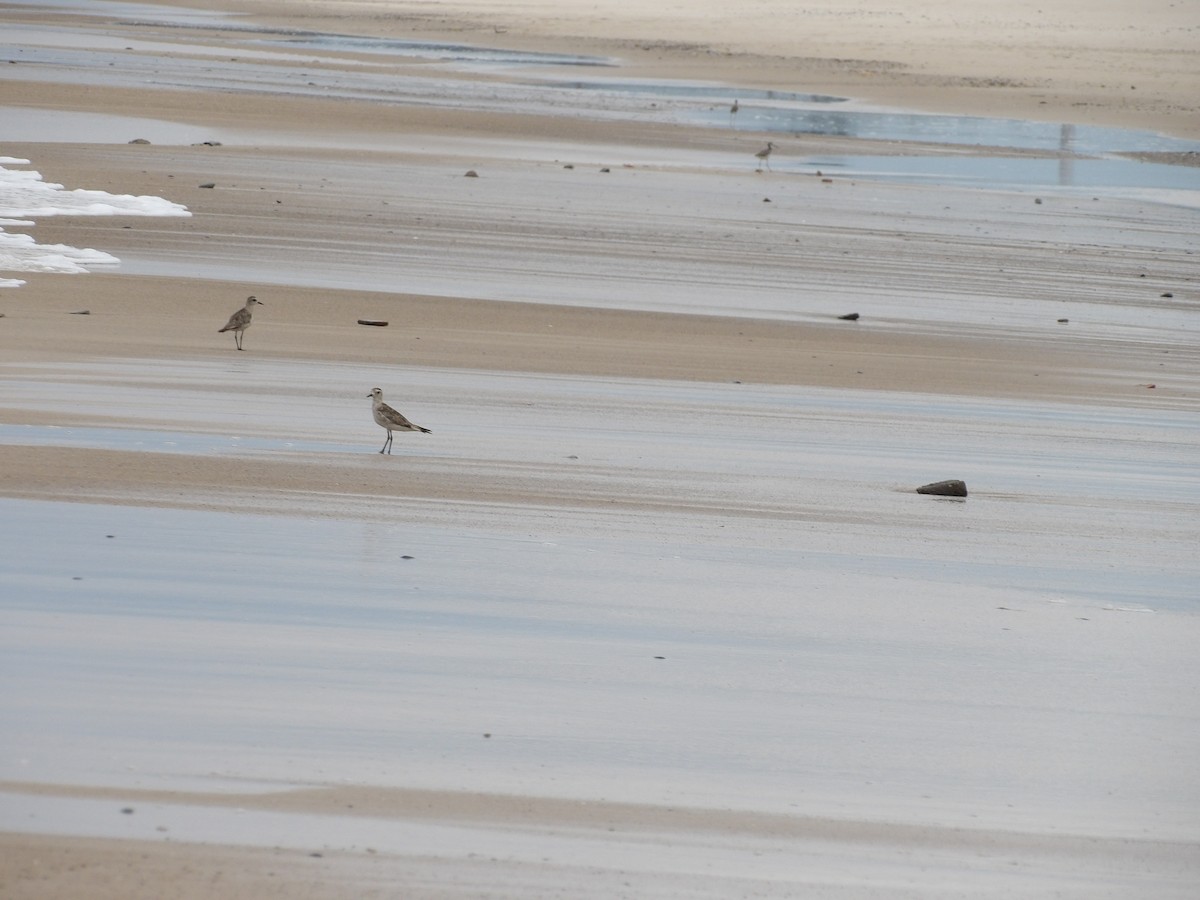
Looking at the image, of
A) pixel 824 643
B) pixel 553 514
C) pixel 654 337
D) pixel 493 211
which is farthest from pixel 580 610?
pixel 493 211

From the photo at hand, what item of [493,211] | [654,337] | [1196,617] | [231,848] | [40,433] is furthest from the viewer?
[493,211]

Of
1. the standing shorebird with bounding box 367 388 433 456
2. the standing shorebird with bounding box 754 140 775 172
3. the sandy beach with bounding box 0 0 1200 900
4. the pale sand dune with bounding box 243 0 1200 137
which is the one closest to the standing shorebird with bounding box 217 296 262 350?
the sandy beach with bounding box 0 0 1200 900

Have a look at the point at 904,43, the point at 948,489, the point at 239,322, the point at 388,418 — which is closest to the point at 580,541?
the point at 388,418

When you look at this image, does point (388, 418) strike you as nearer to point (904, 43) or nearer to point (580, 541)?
point (580, 541)

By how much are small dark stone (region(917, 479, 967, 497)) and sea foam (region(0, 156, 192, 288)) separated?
6.88 metres

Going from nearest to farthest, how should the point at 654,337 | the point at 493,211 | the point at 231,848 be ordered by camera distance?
the point at 231,848 < the point at 654,337 < the point at 493,211

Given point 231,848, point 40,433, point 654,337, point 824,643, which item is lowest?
point 231,848

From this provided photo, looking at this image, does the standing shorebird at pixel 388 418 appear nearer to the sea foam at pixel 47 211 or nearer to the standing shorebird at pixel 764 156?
the sea foam at pixel 47 211

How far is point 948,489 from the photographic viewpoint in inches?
365

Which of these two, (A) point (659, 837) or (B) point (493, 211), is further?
(B) point (493, 211)

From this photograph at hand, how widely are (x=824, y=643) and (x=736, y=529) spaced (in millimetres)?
1681

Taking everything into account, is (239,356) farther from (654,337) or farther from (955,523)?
(955,523)

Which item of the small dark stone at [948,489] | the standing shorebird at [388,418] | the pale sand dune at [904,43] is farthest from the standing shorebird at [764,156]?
the standing shorebird at [388,418]

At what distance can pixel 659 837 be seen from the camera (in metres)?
4.86
